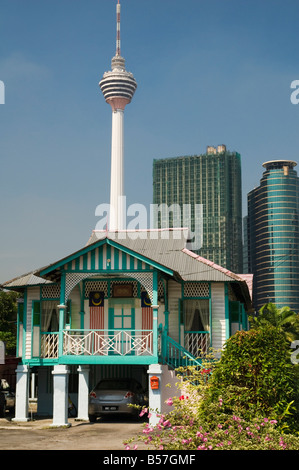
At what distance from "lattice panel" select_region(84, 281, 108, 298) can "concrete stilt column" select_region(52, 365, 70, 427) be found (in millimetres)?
4117

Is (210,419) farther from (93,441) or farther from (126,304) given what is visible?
(126,304)

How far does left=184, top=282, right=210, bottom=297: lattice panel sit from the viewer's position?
2488cm

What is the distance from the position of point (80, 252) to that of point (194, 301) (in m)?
5.50

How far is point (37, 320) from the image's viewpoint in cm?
2539

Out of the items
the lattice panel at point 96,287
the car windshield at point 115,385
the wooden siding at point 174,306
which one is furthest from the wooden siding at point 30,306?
the wooden siding at point 174,306

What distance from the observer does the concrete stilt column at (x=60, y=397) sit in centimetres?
2142

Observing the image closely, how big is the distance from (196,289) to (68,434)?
8.22 m

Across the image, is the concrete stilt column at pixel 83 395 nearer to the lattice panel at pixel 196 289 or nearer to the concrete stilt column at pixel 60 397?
the concrete stilt column at pixel 60 397

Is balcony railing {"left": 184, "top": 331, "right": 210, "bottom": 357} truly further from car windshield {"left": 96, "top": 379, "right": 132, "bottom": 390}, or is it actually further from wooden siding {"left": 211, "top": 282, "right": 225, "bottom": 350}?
car windshield {"left": 96, "top": 379, "right": 132, "bottom": 390}

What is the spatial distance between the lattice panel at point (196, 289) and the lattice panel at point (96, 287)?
3.20m

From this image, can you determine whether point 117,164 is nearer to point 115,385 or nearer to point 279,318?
point 279,318

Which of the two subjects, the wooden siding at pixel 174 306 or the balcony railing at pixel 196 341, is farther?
the wooden siding at pixel 174 306

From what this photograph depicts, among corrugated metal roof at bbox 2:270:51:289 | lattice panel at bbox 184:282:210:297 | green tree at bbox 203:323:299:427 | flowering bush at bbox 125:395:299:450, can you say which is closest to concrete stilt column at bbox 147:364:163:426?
lattice panel at bbox 184:282:210:297
